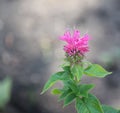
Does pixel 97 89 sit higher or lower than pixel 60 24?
lower

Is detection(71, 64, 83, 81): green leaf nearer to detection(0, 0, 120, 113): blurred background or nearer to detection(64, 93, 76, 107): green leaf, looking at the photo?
detection(64, 93, 76, 107): green leaf

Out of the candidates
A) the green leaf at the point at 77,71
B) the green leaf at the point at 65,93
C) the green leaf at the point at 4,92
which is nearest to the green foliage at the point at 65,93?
the green leaf at the point at 65,93

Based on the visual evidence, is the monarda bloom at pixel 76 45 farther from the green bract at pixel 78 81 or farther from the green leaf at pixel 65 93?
the green leaf at pixel 65 93

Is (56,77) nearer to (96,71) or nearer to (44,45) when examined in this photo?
(96,71)

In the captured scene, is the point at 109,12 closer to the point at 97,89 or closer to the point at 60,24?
the point at 60,24

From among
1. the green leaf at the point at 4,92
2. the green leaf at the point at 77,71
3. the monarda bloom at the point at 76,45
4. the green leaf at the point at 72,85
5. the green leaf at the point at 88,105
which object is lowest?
the green leaf at the point at 4,92

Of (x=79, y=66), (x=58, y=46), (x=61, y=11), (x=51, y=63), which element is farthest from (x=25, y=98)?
(x=79, y=66)

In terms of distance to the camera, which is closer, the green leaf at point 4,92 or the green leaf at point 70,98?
the green leaf at point 70,98
